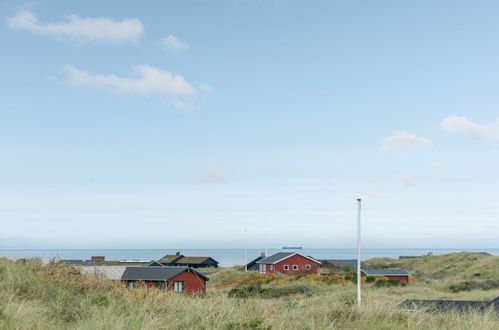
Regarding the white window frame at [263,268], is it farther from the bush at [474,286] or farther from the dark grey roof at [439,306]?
the dark grey roof at [439,306]

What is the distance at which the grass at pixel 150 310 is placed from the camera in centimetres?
921

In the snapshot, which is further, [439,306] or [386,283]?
[386,283]

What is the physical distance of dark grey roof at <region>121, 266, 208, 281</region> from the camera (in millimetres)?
45531

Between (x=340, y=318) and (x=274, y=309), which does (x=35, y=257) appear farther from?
(x=340, y=318)

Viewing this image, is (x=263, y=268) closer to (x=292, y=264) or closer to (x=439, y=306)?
(x=292, y=264)

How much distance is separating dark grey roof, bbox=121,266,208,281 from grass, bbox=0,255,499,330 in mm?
32501

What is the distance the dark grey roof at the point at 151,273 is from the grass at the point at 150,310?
107 feet

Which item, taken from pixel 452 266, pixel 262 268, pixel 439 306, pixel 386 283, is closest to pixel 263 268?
pixel 262 268

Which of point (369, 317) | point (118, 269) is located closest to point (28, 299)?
point (369, 317)

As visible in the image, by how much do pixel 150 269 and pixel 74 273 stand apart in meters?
36.4

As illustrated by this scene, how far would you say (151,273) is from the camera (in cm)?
4750

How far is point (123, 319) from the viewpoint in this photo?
9.03 meters

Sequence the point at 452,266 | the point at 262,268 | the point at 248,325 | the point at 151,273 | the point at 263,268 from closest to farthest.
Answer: the point at 248,325 → the point at 151,273 → the point at 263,268 → the point at 262,268 → the point at 452,266

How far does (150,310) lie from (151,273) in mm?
37885
